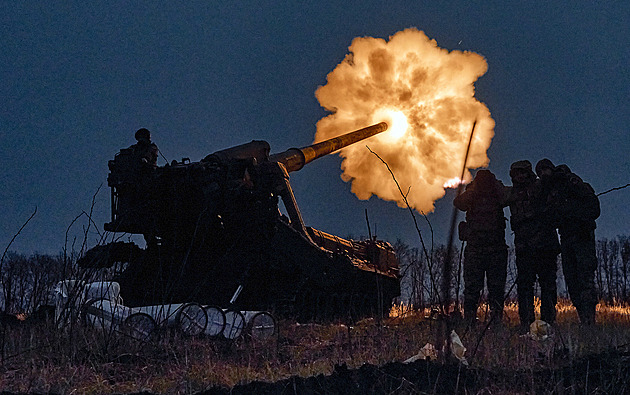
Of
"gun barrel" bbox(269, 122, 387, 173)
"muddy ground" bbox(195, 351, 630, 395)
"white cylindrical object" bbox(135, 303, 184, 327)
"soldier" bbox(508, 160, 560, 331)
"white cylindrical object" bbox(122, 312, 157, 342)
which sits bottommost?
"muddy ground" bbox(195, 351, 630, 395)

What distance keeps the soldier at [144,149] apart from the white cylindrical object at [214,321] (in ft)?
13.4

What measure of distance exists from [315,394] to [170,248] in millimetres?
8589

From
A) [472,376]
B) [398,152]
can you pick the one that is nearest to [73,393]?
[472,376]

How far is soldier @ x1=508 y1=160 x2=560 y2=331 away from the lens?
950cm

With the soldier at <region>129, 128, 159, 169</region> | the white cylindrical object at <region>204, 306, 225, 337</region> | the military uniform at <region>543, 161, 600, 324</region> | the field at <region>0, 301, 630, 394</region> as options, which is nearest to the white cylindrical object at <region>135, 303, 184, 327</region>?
the field at <region>0, 301, 630, 394</region>

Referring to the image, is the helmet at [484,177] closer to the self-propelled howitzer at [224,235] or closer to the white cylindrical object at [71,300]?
the self-propelled howitzer at [224,235]

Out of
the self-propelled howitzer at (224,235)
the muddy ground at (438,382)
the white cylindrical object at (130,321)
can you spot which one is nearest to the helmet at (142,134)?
the self-propelled howitzer at (224,235)

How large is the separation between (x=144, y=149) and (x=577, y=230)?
7.81 metres

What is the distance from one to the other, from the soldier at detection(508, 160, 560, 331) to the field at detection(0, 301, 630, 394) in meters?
1.76

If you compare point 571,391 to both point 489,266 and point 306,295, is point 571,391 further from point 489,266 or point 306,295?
point 306,295

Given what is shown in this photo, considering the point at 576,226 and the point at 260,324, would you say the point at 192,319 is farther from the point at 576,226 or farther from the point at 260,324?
the point at 576,226

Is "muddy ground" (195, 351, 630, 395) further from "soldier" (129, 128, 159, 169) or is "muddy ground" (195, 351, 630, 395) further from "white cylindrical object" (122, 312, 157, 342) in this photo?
"soldier" (129, 128, 159, 169)

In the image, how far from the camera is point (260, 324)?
8844 mm

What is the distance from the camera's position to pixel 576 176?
32.4ft
